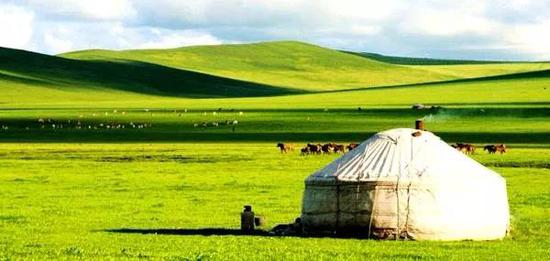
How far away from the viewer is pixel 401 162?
23.2 m

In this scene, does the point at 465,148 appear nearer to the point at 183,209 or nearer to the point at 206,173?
the point at 206,173

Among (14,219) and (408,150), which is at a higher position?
(408,150)

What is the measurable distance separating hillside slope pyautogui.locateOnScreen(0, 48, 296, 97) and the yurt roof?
138 m

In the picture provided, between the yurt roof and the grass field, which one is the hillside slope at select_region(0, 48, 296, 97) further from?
the yurt roof

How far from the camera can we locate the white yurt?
22.7 meters

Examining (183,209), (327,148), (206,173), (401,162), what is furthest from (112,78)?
(401,162)

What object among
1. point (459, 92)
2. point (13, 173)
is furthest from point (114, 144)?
point (459, 92)

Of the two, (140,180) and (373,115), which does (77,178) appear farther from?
(373,115)

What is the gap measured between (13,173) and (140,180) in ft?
21.6

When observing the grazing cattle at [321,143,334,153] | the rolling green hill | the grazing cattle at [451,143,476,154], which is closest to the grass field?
the grazing cattle at [451,143,476,154]

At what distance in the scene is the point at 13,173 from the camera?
44625 mm

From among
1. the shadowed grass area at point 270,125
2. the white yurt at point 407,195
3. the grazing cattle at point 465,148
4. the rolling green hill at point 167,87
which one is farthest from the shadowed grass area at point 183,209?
the rolling green hill at point 167,87

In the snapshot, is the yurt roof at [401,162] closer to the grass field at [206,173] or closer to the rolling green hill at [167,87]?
the grass field at [206,173]

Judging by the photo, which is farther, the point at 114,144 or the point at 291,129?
the point at 291,129
